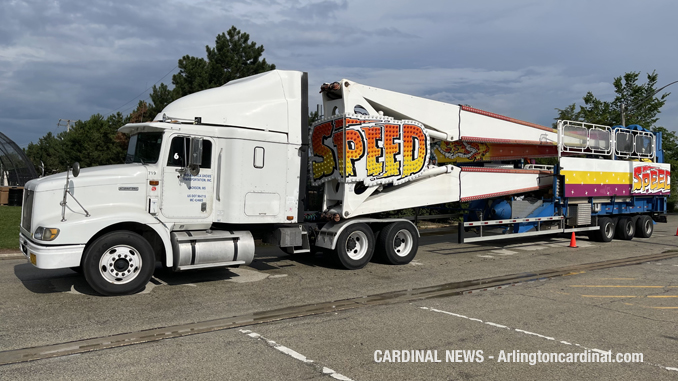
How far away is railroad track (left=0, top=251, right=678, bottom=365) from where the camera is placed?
5.33 meters

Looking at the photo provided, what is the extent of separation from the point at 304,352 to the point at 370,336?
3.10 feet

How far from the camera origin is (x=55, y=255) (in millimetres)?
7242

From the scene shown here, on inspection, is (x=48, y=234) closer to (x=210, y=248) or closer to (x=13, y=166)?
(x=210, y=248)

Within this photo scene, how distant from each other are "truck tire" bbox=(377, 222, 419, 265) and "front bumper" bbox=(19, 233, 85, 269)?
5.75 m

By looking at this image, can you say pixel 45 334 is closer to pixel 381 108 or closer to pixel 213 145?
pixel 213 145

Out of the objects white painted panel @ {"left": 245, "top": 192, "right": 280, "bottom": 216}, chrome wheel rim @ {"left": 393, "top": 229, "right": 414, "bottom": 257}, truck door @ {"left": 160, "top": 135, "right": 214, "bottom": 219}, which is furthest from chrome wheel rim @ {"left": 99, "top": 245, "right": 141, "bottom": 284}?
chrome wheel rim @ {"left": 393, "top": 229, "right": 414, "bottom": 257}

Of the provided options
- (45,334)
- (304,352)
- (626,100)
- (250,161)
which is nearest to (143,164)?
(250,161)

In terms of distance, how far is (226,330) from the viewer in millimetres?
6160

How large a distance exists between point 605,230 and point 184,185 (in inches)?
513

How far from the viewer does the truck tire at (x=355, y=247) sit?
397 inches

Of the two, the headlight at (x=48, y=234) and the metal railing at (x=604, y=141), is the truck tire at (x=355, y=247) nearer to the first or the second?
the headlight at (x=48, y=234)

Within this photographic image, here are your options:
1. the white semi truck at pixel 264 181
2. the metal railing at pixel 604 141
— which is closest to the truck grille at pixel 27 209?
the white semi truck at pixel 264 181

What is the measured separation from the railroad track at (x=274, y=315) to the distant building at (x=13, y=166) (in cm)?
2799

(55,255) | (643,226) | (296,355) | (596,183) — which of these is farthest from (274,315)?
(643,226)
